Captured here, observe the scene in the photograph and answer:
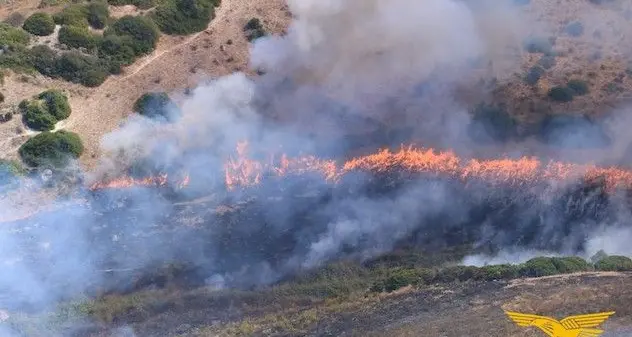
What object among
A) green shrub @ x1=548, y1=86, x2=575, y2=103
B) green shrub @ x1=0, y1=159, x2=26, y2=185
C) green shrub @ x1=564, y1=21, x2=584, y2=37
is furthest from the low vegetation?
green shrub @ x1=564, y1=21, x2=584, y2=37

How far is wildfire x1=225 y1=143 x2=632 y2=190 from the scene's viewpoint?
43.8 meters

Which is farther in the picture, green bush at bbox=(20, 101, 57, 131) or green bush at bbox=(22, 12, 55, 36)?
green bush at bbox=(22, 12, 55, 36)

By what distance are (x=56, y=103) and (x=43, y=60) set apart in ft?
14.5

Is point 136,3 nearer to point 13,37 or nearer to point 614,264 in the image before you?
point 13,37

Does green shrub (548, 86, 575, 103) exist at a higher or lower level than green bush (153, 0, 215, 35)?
lower

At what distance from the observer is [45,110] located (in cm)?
4662

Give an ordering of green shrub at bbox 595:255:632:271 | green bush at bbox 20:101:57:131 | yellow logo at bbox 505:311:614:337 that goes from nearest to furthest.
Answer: yellow logo at bbox 505:311:614:337
green shrub at bbox 595:255:632:271
green bush at bbox 20:101:57:131

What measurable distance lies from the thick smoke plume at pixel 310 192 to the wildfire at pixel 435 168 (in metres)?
0.63

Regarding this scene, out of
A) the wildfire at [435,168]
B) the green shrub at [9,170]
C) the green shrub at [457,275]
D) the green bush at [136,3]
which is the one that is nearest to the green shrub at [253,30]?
the green bush at [136,3]

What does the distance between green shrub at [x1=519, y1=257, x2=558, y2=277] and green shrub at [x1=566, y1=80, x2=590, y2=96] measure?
53.0 ft

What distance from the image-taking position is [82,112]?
4812cm

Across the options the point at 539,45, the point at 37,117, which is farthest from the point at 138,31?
the point at 539,45

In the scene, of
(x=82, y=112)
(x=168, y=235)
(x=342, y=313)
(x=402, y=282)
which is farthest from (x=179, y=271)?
(x=82, y=112)

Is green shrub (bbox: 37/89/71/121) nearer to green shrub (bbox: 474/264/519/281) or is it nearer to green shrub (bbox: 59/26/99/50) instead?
green shrub (bbox: 59/26/99/50)
